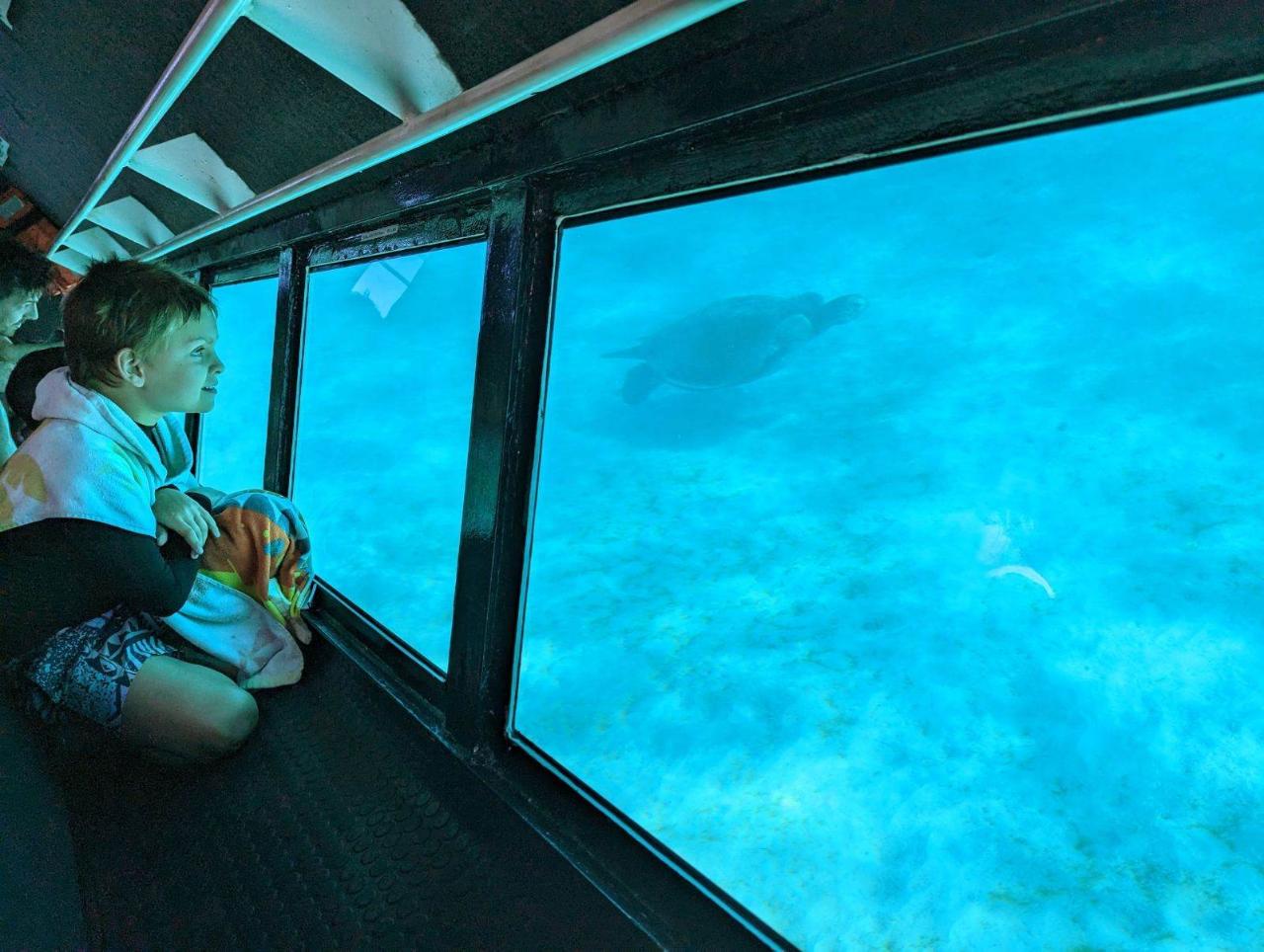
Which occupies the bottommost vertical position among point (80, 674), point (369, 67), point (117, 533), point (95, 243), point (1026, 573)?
point (1026, 573)

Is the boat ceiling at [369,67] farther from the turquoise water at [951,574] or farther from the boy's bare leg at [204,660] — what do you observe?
the turquoise water at [951,574]

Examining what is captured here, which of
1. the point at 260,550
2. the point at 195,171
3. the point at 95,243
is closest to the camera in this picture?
the point at 260,550

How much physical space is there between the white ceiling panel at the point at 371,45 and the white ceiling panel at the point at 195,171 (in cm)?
126

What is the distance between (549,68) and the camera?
3.00 feet

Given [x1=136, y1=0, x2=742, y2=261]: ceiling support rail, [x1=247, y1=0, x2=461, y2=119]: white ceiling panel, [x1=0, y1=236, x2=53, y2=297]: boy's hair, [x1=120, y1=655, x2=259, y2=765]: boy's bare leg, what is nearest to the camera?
[x1=136, y1=0, x2=742, y2=261]: ceiling support rail

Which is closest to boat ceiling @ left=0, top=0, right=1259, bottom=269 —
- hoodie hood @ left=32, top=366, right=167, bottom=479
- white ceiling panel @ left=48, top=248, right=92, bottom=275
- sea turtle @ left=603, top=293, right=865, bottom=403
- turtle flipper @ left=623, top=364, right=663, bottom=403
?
hoodie hood @ left=32, top=366, right=167, bottom=479

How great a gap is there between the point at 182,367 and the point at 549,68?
4.17 ft

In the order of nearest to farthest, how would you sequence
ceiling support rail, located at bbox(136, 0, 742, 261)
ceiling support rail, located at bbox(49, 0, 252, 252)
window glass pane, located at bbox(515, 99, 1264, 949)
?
ceiling support rail, located at bbox(136, 0, 742, 261) → ceiling support rail, located at bbox(49, 0, 252, 252) → window glass pane, located at bbox(515, 99, 1264, 949)

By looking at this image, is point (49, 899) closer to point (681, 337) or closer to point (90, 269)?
point (90, 269)

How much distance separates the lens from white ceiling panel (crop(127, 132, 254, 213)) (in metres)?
2.29

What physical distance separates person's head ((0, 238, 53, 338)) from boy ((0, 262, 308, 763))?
0.81 metres

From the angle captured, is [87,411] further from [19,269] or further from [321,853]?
[19,269]

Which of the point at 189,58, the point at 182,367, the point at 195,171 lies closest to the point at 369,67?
the point at 189,58

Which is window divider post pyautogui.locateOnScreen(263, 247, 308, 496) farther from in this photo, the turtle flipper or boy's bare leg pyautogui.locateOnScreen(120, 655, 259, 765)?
the turtle flipper
